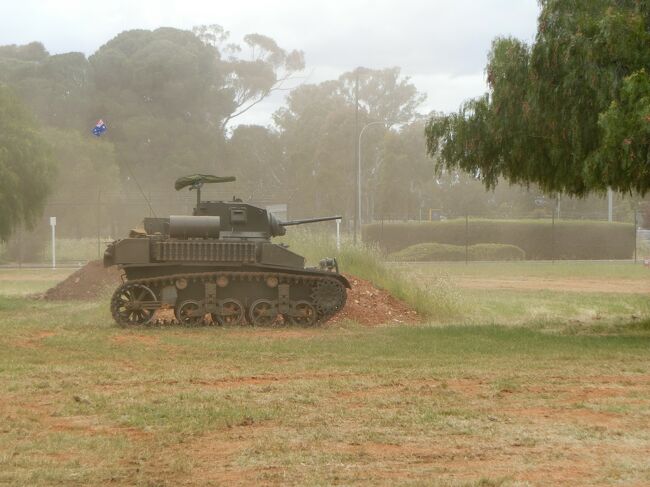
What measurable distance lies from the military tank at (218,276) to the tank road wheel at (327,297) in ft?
0.06

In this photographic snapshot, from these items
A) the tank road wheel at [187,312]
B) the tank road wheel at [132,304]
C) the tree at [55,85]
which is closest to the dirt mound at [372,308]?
the tank road wheel at [187,312]

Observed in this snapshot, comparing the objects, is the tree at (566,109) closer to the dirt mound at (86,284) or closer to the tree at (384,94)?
the dirt mound at (86,284)

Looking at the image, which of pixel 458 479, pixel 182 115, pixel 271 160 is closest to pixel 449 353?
pixel 458 479

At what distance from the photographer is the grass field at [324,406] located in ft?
25.6

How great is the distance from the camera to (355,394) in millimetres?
11234

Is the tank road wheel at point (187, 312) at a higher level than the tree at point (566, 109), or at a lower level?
lower

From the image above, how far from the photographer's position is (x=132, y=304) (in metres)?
19.1

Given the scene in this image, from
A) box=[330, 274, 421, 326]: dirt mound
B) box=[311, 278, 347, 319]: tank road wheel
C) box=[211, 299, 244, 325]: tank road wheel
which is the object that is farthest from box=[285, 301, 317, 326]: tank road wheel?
box=[330, 274, 421, 326]: dirt mound

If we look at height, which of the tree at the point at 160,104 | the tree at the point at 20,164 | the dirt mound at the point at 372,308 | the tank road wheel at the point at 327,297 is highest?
the tree at the point at 160,104

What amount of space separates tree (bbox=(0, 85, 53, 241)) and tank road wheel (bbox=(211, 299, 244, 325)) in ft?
36.3

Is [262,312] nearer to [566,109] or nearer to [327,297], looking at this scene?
[327,297]

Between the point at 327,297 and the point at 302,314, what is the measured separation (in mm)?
544

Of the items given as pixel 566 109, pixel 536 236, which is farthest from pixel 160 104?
pixel 566 109

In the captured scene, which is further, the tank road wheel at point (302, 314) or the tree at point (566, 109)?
the tank road wheel at point (302, 314)
